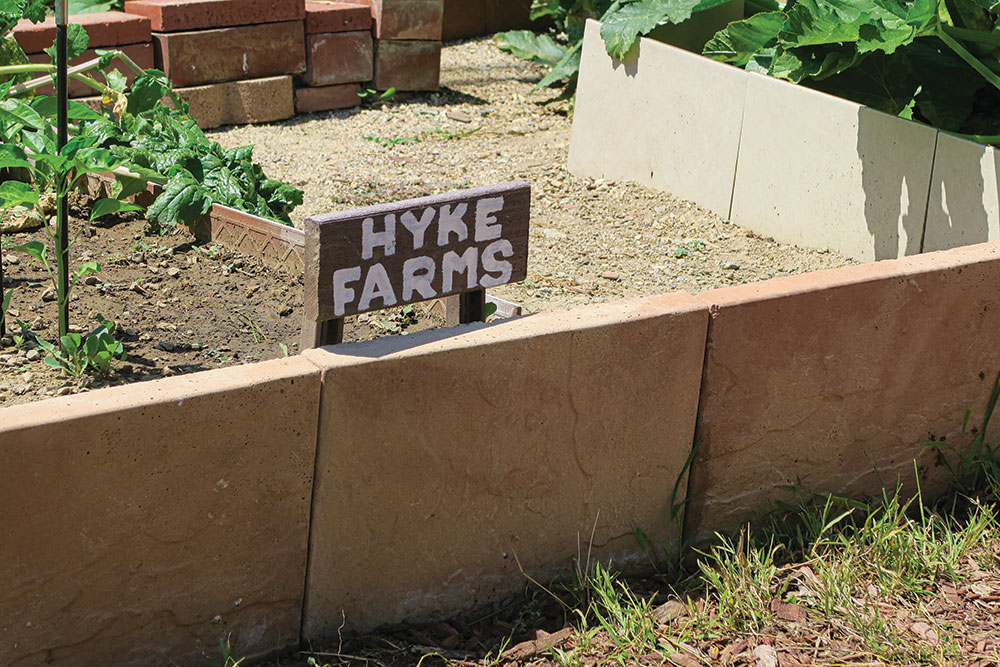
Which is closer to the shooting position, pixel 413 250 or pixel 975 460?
pixel 413 250

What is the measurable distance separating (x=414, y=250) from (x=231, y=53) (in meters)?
4.60

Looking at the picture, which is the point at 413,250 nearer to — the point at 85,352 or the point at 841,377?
the point at 85,352

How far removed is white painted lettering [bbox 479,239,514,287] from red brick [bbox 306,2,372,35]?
4721mm

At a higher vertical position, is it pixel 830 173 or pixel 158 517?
pixel 830 173

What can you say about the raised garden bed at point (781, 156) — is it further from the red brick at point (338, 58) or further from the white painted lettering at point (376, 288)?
the white painted lettering at point (376, 288)

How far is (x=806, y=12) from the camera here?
4461 millimetres

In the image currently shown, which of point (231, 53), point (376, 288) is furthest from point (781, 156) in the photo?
point (231, 53)

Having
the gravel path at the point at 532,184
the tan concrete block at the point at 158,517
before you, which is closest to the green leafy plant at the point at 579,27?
the gravel path at the point at 532,184

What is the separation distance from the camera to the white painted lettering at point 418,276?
256 cm

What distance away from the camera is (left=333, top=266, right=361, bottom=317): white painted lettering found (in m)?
2.46

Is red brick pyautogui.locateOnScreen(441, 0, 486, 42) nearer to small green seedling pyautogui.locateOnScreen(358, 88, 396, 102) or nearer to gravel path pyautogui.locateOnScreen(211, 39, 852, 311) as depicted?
gravel path pyautogui.locateOnScreen(211, 39, 852, 311)

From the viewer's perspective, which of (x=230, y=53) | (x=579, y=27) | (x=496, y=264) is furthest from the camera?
(x=579, y=27)

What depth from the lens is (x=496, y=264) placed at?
2723 millimetres

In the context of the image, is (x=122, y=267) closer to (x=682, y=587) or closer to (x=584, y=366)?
(x=584, y=366)
